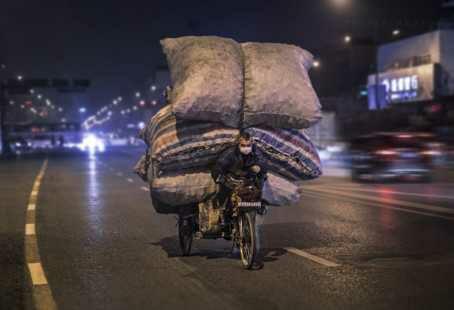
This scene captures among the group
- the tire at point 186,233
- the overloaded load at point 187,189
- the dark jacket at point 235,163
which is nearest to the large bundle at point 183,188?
the overloaded load at point 187,189

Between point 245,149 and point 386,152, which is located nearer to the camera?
point 245,149

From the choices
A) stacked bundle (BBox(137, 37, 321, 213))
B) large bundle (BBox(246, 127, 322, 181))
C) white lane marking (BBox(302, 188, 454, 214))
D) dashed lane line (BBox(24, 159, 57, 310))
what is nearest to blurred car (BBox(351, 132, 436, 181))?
white lane marking (BBox(302, 188, 454, 214))

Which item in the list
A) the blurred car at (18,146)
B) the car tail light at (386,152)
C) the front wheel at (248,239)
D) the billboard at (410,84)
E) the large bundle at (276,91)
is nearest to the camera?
the front wheel at (248,239)

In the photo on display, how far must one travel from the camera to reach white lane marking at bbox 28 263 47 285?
8242 millimetres

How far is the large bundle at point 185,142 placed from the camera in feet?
29.4

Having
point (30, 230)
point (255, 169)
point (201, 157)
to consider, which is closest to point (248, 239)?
point (255, 169)

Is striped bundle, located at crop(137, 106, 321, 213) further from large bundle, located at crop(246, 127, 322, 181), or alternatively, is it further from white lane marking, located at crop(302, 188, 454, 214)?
white lane marking, located at crop(302, 188, 454, 214)

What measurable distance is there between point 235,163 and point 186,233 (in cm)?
155

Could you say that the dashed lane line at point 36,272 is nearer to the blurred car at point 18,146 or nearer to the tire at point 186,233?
the tire at point 186,233

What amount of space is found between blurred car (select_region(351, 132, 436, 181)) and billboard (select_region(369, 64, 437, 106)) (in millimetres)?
42337

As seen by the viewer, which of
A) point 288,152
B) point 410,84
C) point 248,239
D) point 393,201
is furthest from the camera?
point 410,84

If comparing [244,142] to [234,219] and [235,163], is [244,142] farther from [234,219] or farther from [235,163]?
[234,219]

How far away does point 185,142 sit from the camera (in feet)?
29.4

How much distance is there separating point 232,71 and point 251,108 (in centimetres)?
47
